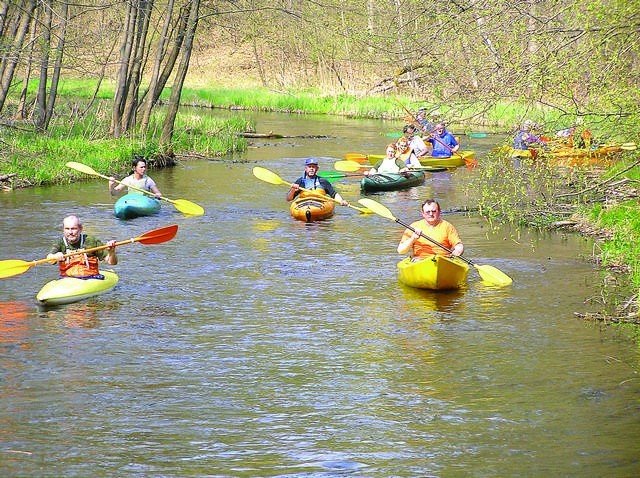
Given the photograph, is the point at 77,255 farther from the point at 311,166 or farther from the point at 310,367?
the point at 311,166

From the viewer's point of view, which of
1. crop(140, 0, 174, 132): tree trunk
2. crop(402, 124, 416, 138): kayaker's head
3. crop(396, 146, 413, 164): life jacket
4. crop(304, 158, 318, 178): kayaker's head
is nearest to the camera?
crop(304, 158, 318, 178): kayaker's head


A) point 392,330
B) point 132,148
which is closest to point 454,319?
point 392,330

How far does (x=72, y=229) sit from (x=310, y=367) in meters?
3.10

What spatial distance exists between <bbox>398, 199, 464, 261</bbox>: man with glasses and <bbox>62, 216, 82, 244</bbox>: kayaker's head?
10.8 ft

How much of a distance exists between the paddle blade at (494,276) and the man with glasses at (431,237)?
33 centimetres

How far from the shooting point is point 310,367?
792 centimetres

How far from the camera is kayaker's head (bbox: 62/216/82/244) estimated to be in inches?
380

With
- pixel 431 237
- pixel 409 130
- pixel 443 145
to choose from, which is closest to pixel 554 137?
pixel 431 237

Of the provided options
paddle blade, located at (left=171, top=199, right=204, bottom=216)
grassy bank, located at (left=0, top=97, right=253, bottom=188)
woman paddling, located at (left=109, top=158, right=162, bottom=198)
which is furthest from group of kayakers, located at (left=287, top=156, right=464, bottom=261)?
grassy bank, located at (left=0, top=97, right=253, bottom=188)

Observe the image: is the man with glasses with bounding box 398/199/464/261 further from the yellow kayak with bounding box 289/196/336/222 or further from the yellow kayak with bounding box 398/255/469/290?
the yellow kayak with bounding box 289/196/336/222

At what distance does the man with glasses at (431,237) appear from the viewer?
418 inches

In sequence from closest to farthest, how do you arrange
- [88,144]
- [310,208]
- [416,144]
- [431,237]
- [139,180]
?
1. [431,237]
2. [310,208]
3. [139,180]
4. [88,144]
5. [416,144]

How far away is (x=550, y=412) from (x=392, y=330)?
7.78 feet

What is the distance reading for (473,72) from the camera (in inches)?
414
